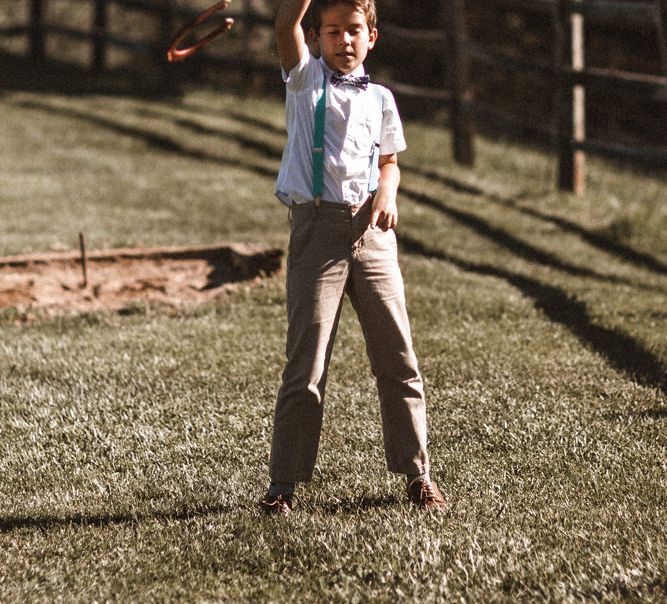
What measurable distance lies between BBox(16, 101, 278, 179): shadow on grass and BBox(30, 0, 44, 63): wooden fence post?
3.77 meters

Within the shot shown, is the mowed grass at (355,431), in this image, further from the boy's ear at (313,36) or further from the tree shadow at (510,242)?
the boy's ear at (313,36)

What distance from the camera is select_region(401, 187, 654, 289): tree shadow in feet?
24.3

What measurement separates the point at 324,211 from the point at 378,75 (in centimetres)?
1281

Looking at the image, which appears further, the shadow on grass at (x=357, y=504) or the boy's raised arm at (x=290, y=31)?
the shadow on grass at (x=357, y=504)

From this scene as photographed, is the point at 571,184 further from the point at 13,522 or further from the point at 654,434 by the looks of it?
the point at 13,522

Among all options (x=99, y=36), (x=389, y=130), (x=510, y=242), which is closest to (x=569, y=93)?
(x=510, y=242)

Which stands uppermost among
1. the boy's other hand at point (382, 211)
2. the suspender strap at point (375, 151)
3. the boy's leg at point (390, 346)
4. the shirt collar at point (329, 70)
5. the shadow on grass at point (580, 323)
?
the shirt collar at point (329, 70)

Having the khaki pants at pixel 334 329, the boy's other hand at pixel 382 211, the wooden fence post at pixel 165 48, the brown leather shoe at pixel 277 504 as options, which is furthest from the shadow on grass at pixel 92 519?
the wooden fence post at pixel 165 48

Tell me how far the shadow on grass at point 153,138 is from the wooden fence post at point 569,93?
273cm

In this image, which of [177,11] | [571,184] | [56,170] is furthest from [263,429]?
[177,11]

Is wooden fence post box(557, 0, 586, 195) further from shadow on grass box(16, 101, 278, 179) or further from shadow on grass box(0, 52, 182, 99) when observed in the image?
shadow on grass box(0, 52, 182, 99)

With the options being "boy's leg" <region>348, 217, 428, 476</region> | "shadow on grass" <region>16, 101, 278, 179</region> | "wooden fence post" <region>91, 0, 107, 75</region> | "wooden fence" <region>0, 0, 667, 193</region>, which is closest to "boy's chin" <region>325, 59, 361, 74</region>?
"boy's leg" <region>348, 217, 428, 476</region>

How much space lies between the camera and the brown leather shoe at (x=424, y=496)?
3590 millimetres

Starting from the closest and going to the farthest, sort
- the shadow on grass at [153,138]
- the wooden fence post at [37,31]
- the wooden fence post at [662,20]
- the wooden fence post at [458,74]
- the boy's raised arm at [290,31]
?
1. the boy's raised arm at [290,31]
2. the wooden fence post at [662,20]
3. the shadow on grass at [153,138]
4. the wooden fence post at [458,74]
5. the wooden fence post at [37,31]
